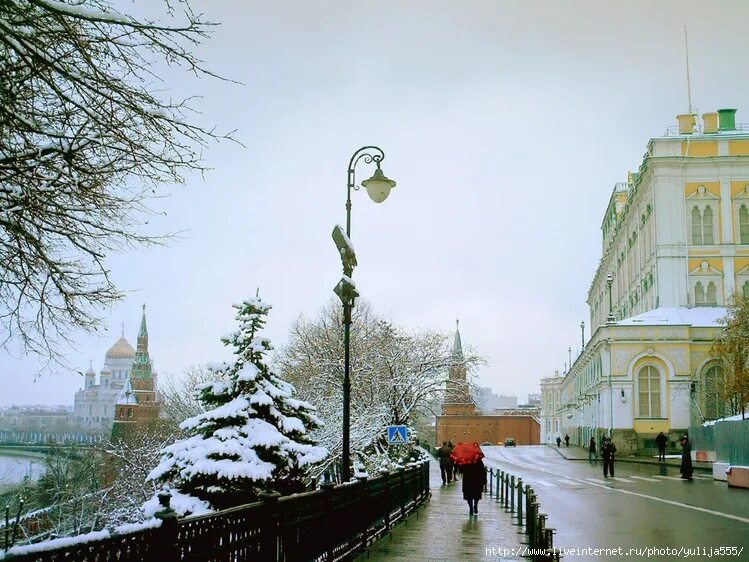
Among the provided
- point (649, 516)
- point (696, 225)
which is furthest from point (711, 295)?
point (649, 516)

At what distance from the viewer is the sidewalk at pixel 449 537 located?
470 inches

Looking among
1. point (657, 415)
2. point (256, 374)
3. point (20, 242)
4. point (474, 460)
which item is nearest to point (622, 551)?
point (474, 460)

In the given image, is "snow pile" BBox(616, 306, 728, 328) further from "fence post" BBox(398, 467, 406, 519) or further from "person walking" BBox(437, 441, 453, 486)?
"fence post" BBox(398, 467, 406, 519)

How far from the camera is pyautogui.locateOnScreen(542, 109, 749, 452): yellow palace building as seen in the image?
51.6 meters

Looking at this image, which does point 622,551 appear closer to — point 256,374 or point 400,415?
point 256,374

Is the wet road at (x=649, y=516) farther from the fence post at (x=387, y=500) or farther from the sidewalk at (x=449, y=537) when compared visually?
the fence post at (x=387, y=500)

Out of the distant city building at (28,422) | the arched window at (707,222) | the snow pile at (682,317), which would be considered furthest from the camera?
the distant city building at (28,422)

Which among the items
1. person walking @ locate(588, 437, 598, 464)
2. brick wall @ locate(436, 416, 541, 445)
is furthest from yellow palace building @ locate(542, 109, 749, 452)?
brick wall @ locate(436, 416, 541, 445)

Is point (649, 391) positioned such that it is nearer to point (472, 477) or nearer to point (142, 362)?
point (472, 477)

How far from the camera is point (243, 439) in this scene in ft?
57.7

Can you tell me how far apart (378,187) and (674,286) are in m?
47.9

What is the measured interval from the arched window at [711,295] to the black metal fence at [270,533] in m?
49.7

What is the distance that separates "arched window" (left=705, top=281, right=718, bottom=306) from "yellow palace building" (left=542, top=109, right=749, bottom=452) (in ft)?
0.24

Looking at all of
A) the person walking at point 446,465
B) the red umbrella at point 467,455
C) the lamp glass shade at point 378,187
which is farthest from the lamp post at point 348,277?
the person walking at point 446,465
